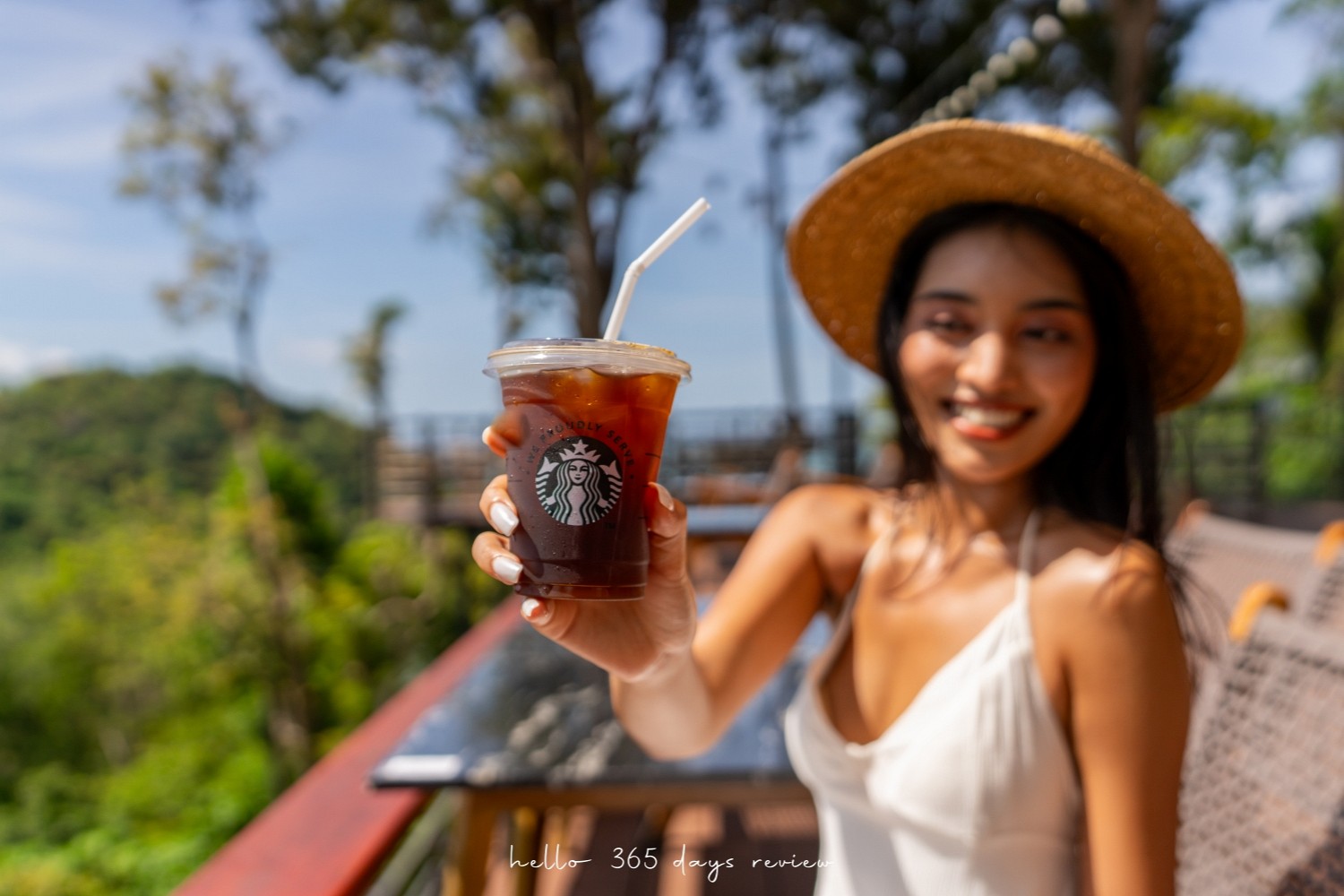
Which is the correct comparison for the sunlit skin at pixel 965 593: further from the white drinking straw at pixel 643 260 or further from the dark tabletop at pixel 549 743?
the dark tabletop at pixel 549 743

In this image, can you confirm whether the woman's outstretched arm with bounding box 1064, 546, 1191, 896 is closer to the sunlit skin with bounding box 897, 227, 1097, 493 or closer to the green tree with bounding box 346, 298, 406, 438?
the sunlit skin with bounding box 897, 227, 1097, 493

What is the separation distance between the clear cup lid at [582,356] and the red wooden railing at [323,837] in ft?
2.92

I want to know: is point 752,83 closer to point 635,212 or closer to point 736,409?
point 635,212

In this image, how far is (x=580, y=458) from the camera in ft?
2.53

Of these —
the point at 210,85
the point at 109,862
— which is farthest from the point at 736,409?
the point at 109,862

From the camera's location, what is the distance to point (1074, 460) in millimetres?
1172

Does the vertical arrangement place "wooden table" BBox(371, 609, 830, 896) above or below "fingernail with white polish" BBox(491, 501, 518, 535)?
below

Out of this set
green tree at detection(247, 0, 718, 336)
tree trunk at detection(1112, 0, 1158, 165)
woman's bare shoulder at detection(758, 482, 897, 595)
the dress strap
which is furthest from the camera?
green tree at detection(247, 0, 718, 336)

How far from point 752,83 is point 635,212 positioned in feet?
7.65

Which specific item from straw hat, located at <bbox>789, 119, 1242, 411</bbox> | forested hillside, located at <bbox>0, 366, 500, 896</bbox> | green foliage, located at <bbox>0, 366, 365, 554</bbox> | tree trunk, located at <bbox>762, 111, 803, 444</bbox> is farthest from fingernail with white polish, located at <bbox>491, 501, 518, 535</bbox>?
green foliage, located at <bbox>0, 366, 365, 554</bbox>

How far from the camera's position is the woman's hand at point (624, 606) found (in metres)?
0.81

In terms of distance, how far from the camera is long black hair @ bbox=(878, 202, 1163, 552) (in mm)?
1098

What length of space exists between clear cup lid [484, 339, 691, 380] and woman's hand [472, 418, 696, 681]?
2.2 inches

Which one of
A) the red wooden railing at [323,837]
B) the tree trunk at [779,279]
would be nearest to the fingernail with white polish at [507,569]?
the red wooden railing at [323,837]
